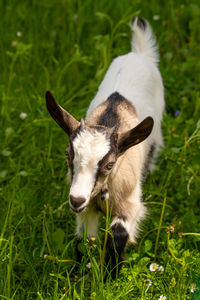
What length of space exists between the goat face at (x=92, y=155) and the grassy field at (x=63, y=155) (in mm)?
403

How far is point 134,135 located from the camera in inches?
108

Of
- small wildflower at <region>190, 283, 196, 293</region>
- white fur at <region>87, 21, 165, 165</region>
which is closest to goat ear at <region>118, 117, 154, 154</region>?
white fur at <region>87, 21, 165, 165</region>

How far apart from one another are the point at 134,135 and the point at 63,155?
1304mm

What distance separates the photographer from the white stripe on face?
8.28ft

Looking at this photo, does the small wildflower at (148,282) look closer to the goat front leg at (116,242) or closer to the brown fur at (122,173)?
the goat front leg at (116,242)

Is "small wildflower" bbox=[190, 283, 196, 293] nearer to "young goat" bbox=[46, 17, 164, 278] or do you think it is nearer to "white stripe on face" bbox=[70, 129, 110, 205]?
"young goat" bbox=[46, 17, 164, 278]

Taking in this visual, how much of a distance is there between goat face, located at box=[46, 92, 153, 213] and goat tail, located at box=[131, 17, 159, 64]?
1573mm

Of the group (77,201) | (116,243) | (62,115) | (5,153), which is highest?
(62,115)

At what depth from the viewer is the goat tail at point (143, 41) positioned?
4156mm

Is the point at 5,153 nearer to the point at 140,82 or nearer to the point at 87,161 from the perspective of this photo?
the point at 140,82

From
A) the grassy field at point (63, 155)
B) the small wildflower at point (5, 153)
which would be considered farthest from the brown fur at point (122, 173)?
the small wildflower at point (5, 153)

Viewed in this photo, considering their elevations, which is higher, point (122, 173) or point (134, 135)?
point (134, 135)

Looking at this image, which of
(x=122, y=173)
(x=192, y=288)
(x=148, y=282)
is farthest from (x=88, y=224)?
(x=192, y=288)

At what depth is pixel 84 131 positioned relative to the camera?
264cm
